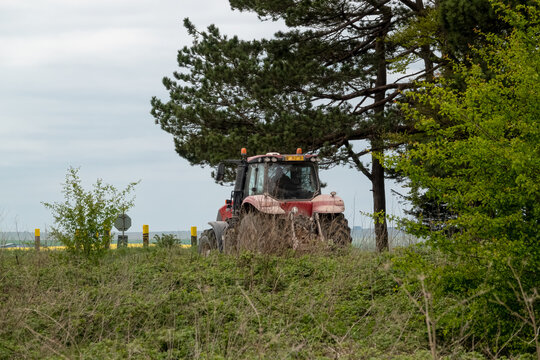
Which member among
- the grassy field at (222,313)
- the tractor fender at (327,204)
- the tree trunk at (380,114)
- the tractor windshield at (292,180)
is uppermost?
the tree trunk at (380,114)

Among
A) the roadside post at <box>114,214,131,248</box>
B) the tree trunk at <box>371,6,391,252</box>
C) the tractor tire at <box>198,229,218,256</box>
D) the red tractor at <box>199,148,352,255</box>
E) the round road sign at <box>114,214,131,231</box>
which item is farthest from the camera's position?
the round road sign at <box>114,214,131,231</box>

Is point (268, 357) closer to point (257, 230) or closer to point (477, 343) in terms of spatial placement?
point (477, 343)

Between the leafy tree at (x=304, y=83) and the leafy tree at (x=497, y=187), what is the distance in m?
11.9

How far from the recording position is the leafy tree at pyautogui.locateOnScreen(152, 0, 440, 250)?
20.3m

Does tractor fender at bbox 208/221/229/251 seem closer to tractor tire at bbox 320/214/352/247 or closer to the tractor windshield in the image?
the tractor windshield

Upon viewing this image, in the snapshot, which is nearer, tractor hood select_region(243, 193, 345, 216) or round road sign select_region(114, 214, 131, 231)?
tractor hood select_region(243, 193, 345, 216)

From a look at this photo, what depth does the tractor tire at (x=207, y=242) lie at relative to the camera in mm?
15752

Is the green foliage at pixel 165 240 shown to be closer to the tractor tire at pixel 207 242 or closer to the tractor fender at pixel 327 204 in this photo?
the tractor tire at pixel 207 242

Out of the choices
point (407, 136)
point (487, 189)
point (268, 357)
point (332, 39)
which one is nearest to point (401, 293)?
point (487, 189)

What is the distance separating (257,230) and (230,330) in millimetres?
5445

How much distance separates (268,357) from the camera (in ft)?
19.3

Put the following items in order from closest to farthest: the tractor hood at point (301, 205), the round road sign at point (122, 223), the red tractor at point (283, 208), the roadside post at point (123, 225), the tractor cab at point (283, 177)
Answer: the red tractor at point (283, 208) → the tractor hood at point (301, 205) → the tractor cab at point (283, 177) → the roadside post at point (123, 225) → the round road sign at point (122, 223)

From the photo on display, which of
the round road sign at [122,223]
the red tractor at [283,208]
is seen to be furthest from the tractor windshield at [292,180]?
the round road sign at [122,223]

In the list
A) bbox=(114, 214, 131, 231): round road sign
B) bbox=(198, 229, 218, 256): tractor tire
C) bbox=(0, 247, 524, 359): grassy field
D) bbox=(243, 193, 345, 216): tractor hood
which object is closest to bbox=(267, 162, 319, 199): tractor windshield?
bbox=(243, 193, 345, 216): tractor hood
